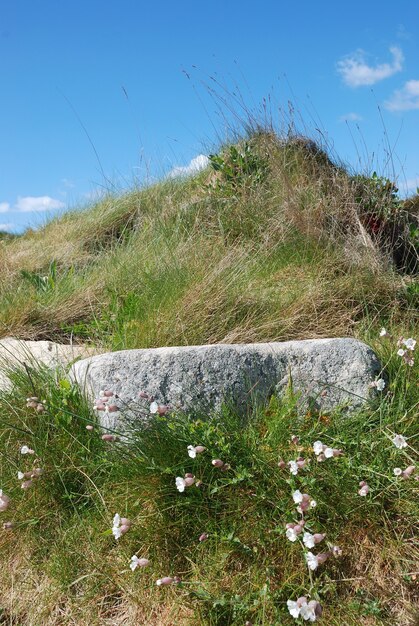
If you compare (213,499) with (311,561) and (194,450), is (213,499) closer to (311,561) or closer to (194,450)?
(194,450)

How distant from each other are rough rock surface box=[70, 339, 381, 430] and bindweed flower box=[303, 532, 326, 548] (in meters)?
0.75

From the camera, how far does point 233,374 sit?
9.88 ft

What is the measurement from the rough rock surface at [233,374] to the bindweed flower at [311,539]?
2.46 ft

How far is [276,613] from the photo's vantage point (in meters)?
2.31

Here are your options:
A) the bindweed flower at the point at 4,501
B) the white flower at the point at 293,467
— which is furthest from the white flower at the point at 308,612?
the bindweed flower at the point at 4,501

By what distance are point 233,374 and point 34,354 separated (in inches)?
67.9

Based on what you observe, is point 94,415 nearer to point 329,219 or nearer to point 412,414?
point 412,414

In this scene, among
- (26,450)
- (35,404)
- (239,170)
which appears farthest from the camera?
(239,170)

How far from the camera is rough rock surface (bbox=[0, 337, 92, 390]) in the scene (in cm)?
363

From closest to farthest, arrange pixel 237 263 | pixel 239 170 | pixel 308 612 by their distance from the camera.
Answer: pixel 308 612 < pixel 237 263 < pixel 239 170

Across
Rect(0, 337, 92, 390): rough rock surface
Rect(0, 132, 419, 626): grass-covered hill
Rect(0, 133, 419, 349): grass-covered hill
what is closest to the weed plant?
Rect(0, 132, 419, 626): grass-covered hill

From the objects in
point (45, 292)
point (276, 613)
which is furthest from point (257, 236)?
point (276, 613)

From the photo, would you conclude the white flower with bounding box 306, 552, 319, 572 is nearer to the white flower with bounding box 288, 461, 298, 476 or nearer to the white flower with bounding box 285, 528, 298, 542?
the white flower with bounding box 285, 528, 298, 542

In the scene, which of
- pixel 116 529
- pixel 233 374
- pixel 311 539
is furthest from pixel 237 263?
pixel 311 539
